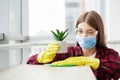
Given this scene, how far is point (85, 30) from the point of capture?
1.50 m

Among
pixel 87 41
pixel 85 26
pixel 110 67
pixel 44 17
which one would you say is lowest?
pixel 110 67

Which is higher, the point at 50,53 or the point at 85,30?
the point at 85,30

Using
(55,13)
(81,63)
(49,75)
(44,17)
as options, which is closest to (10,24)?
(44,17)

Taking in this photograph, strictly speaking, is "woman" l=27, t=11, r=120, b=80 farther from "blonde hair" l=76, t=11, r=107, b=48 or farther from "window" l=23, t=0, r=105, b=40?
"window" l=23, t=0, r=105, b=40

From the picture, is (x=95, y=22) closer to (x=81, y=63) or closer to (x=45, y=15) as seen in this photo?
(x=81, y=63)

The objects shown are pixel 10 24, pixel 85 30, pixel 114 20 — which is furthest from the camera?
pixel 114 20

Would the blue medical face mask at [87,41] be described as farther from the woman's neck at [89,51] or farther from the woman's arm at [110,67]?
the woman's arm at [110,67]

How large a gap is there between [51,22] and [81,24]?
136cm

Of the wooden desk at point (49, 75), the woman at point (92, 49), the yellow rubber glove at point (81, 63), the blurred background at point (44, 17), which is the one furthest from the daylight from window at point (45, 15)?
the wooden desk at point (49, 75)

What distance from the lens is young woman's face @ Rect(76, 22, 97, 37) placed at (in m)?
1.50

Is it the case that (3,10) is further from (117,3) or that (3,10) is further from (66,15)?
(117,3)

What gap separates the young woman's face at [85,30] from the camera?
1.50m

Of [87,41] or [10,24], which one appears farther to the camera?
[10,24]

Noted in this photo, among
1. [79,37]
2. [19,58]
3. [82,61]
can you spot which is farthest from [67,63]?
[19,58]
